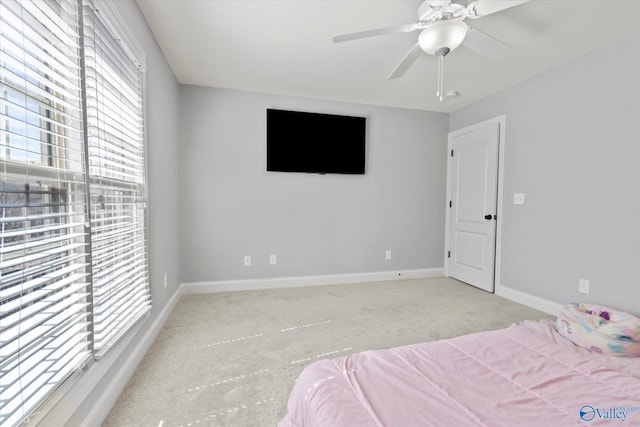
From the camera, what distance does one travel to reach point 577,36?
6.97ft

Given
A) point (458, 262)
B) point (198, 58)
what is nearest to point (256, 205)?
point (198, 58)

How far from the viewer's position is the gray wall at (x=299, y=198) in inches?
124

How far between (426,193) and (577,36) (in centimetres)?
218

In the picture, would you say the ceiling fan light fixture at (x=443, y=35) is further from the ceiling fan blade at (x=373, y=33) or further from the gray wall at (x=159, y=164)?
the gray wall at (x=159, y=164)

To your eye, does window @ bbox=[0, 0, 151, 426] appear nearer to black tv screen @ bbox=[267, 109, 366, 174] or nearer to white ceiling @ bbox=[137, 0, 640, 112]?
white ceiling @ bbox=[137, 0, 640, 112]

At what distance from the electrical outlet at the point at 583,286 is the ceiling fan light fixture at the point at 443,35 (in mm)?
2402

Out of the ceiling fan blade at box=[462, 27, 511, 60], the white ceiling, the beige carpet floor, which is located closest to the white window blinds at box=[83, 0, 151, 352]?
the beige carpet floor

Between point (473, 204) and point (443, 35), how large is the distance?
2.52 m

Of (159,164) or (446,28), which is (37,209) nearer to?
(159,164)

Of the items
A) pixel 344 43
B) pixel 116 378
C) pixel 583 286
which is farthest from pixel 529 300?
pixel 116 378

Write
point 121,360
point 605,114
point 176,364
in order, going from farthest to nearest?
1. point 605,114
2. point 176,364
3. point 121,360

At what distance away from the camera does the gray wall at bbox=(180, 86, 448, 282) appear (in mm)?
3150

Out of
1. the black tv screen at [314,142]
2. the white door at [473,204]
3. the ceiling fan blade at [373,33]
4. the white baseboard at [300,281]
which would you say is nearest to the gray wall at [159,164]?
the white baseboard at [300,281]

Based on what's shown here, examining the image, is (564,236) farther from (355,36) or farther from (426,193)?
(355,36)
